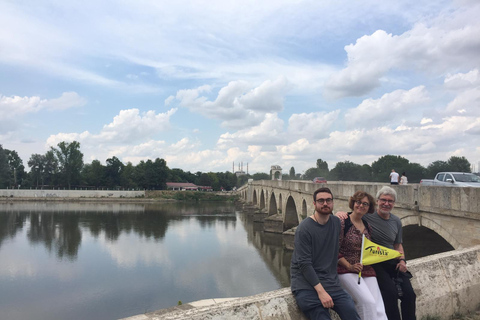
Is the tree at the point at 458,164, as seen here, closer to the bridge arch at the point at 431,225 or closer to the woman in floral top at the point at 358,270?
the bridge arch at the point at 431,225

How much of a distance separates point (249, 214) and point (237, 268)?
31.4 m

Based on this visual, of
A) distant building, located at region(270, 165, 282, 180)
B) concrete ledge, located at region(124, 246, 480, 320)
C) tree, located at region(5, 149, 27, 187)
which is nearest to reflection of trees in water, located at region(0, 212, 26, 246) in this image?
concrete ledge, located at region(124, 246, 480, 320)

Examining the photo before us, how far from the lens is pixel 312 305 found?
293 cm

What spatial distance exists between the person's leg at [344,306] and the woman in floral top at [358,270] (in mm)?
206

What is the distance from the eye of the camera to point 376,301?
3219 millimetres

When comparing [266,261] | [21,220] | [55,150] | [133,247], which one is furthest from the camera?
[55,150]

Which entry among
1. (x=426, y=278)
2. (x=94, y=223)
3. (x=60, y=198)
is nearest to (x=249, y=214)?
(x=94, y=223)

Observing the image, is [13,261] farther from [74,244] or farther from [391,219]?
[391,219]

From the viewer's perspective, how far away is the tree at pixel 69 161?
77.2 meters

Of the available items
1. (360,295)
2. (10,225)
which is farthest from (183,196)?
Answer: (360,295)

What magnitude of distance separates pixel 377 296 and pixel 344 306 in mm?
521

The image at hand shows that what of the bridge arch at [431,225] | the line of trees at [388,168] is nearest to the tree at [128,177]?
the line of trees at [388,168]

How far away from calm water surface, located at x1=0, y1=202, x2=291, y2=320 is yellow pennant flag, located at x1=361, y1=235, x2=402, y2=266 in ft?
36.7

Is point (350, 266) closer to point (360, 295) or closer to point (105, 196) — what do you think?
point (360, 295)
